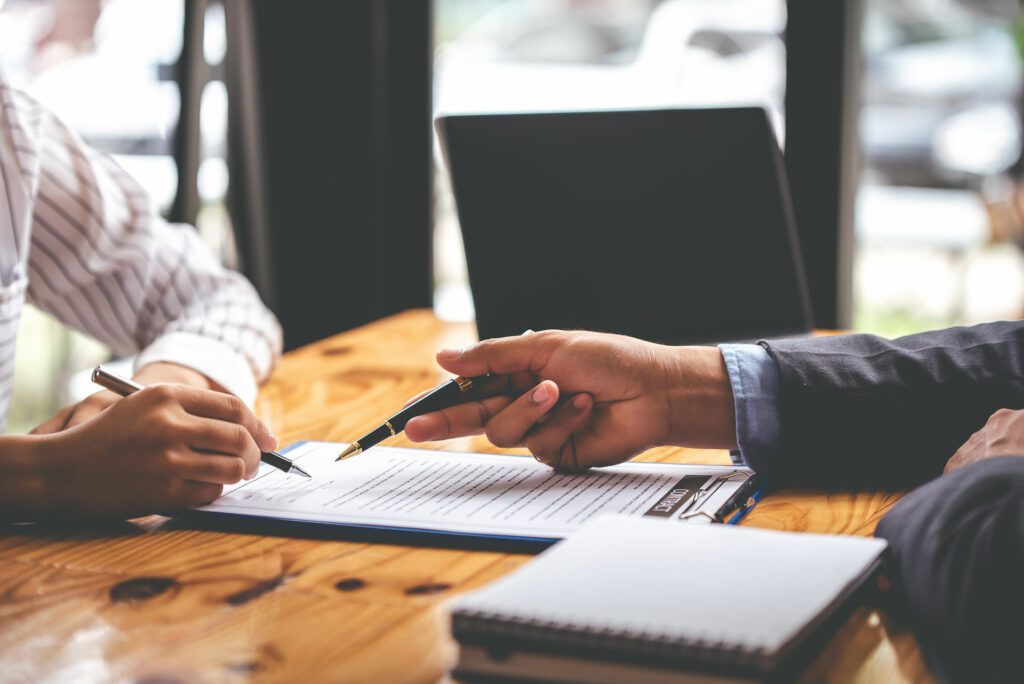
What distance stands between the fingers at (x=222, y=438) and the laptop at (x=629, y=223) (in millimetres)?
490

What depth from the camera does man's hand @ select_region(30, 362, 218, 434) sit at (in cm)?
86

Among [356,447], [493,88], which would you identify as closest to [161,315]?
[356,447]

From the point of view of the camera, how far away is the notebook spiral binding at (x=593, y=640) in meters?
0.43

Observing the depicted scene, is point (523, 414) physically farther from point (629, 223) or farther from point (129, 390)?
point (629, 223)

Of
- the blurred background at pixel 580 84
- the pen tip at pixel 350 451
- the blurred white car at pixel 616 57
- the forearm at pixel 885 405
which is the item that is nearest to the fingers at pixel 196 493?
the pen tip at pixel 350 451

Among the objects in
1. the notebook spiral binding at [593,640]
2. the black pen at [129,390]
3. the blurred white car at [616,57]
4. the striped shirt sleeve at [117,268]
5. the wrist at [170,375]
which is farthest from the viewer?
the blurred white car at [616,57]

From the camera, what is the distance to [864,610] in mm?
572

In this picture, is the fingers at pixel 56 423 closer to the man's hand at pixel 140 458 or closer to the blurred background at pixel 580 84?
the man's hand at pixel 140 458

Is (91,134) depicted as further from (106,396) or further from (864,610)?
(864,610)

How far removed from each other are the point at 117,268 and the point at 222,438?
66 centimetres

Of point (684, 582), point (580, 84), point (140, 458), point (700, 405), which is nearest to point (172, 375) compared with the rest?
point (140, 458)

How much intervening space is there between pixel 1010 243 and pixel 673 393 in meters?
2.31

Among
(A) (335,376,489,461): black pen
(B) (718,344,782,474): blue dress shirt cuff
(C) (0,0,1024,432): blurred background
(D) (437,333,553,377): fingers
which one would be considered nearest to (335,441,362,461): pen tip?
(A) (335,376,489,461): black pen

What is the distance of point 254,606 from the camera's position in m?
0.57
